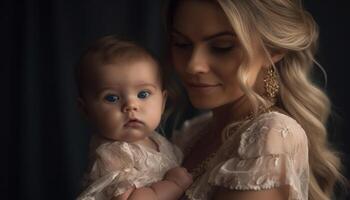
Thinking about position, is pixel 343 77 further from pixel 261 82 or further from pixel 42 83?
pixel 42 83

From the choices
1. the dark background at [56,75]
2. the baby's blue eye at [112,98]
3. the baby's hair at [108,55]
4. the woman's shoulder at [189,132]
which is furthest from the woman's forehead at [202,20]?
the dark background at [56,75]

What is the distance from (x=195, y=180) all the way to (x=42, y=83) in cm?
108

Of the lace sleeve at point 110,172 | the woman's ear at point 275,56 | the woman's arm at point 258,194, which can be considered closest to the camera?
the woman's arm at point 258,194

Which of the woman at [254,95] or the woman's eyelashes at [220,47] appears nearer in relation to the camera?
the woman at [254,95]

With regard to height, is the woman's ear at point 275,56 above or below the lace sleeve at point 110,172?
above

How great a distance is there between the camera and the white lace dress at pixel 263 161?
1243 mm

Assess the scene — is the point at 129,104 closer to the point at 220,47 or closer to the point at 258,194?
the point at 220,47

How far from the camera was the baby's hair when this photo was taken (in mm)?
1459

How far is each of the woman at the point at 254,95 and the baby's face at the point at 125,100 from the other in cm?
12

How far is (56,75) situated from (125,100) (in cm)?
97

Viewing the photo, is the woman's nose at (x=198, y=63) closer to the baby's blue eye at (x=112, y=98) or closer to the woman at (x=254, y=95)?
the woman at (x=254, y=95)

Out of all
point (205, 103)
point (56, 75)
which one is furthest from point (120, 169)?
point (56, 75)

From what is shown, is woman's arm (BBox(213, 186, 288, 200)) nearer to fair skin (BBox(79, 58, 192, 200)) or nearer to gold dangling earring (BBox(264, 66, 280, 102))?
fair skin (BBox(79, 58, 192, 200))

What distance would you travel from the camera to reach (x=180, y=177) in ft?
4.73
